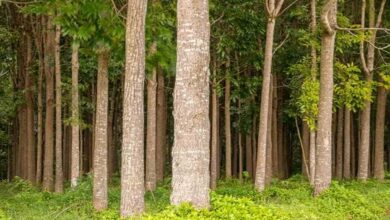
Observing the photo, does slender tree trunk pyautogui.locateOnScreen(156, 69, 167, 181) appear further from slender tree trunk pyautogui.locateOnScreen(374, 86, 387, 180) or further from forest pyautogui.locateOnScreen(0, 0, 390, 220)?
slender tree trunk pyautogui.locateOnScreen(374, 86, 387, 180)

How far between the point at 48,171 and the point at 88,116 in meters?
10.1

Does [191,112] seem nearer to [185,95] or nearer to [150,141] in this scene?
[185,95]

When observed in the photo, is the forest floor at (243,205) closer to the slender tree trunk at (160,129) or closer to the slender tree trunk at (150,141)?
the slender tree trunk at (150,141)

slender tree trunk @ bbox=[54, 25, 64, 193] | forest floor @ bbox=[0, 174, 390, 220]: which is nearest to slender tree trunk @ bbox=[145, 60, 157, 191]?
forest floor @ bbox=[0, 174, 390, 220]

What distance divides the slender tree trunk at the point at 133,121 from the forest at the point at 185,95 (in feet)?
0.07

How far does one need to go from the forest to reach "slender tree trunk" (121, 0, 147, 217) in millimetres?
21

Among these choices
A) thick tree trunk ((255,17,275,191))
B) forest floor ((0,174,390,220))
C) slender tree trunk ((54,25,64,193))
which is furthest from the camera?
slender tree trunk ((54,25,64,193))

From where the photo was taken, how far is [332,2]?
43.0ft

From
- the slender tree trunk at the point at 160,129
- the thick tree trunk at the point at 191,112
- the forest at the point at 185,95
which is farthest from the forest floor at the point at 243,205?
the slender tree trunk at the point at 160,129

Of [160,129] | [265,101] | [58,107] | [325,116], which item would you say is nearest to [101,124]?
[265,101]

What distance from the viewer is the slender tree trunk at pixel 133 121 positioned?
9.80 m

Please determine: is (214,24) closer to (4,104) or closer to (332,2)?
(332,2)

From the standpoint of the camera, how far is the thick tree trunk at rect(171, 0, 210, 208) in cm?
742

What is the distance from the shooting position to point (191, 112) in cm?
745
